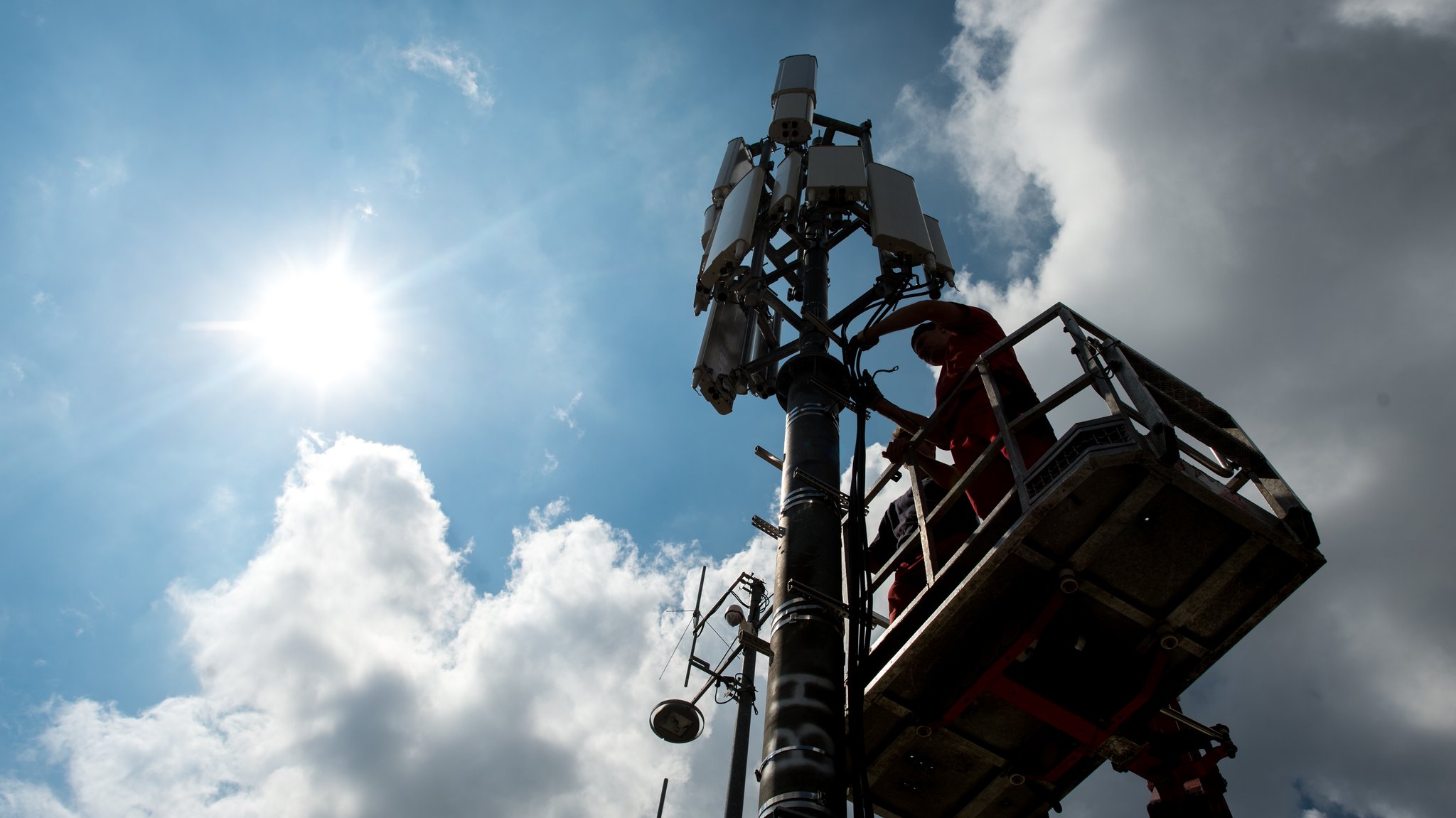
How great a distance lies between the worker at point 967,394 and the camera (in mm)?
6430

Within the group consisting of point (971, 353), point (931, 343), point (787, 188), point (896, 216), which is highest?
point (787, 188)

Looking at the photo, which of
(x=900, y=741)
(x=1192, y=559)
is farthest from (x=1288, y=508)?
(x=900, y=741)

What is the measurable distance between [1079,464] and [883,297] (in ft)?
10.1

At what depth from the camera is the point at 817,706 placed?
15.5ft

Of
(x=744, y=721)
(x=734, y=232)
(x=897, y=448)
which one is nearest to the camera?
(x=897, y=448)

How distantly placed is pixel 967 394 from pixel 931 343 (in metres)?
1.02

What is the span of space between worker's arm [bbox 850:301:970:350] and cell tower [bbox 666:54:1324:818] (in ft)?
0.65

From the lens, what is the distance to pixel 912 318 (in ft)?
24.2

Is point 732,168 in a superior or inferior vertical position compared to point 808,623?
superior

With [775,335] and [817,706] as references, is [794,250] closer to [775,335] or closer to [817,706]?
[775,335]

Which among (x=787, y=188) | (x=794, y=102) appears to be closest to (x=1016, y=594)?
(x=787, y=188)

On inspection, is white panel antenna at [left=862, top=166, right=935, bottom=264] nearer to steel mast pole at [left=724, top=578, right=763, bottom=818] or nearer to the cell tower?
the cell tower

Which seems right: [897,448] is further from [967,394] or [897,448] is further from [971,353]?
[971,353]

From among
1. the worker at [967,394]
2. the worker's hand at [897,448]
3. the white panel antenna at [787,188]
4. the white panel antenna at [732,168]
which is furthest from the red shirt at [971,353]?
the white panel antenna at [732,168]
